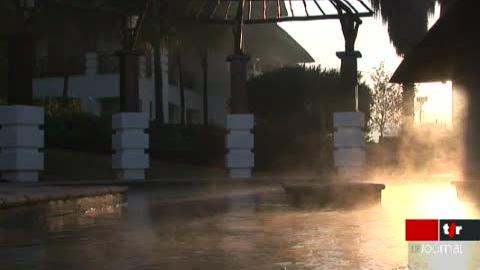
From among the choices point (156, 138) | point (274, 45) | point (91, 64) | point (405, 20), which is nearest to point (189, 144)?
point (156, 138)

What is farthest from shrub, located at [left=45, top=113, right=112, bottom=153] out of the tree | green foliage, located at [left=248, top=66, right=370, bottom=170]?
the tree

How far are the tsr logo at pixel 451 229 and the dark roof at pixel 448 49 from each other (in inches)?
217

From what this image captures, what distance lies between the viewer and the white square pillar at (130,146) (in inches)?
702

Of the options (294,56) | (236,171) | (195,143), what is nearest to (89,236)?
(236,171)

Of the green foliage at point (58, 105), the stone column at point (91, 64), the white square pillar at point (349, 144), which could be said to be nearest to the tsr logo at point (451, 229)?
the white square pillar at point (349, 144)

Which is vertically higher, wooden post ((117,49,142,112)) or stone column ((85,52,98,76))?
stone column ((85,52,98,76))

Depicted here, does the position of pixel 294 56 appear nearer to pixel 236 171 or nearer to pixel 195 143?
pixel 195 143

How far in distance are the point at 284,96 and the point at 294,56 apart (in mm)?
20360

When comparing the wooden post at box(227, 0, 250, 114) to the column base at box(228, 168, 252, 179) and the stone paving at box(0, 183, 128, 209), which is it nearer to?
the column base at box(228, 168, 252, 179)

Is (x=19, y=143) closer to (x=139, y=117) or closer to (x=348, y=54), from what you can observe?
(x=139, y=117)

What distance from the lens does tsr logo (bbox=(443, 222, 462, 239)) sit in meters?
4.63

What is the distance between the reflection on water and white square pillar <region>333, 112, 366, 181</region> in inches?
212

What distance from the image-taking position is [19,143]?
16375 millimetres

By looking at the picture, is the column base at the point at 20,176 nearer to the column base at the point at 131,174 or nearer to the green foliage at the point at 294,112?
the column base at the point at 131,174
